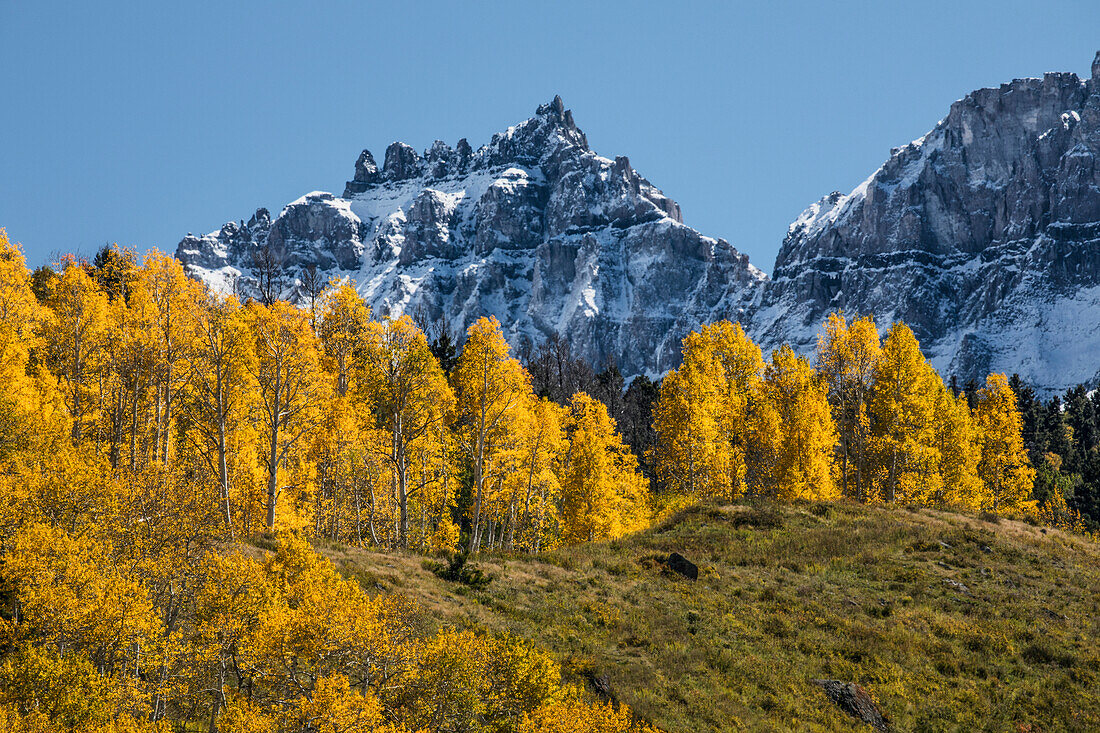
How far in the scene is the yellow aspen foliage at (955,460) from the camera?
50.1 meters

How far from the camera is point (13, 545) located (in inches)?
792

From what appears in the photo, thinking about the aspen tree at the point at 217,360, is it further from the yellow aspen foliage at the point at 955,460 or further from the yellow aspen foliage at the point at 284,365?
the yellow aspen foliage at the point at 955,460

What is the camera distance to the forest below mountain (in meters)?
16.4

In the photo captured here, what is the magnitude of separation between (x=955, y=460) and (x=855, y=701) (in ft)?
111

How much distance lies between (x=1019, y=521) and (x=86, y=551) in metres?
46.3

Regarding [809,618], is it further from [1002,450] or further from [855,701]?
[1002,450]

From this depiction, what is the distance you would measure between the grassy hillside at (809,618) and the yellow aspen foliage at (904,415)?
8.49 m

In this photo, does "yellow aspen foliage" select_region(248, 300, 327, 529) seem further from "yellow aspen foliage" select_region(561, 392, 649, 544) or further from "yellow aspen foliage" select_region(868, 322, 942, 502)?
"yellow aspen foliage" select_region(868, 322, 942, 502)

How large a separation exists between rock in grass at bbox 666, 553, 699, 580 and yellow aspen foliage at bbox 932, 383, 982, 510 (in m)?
25.8

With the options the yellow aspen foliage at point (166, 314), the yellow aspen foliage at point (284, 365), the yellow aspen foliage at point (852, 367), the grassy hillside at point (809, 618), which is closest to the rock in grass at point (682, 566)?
the grassy hillside at point (809, 618)

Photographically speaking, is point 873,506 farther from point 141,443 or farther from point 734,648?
point 141,443

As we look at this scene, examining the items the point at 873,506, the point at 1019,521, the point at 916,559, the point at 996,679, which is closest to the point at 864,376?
the point at 873,506

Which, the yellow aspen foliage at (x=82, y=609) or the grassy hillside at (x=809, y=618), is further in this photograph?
the grassy hillside at (x=809, y=618)

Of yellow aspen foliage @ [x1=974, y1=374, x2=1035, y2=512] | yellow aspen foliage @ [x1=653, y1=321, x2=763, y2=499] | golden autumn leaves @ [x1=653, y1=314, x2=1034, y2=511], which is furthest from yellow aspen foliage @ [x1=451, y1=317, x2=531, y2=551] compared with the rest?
yellow aspen foliage @ [x1=974, y1=374, x2=1035, y2=512]
